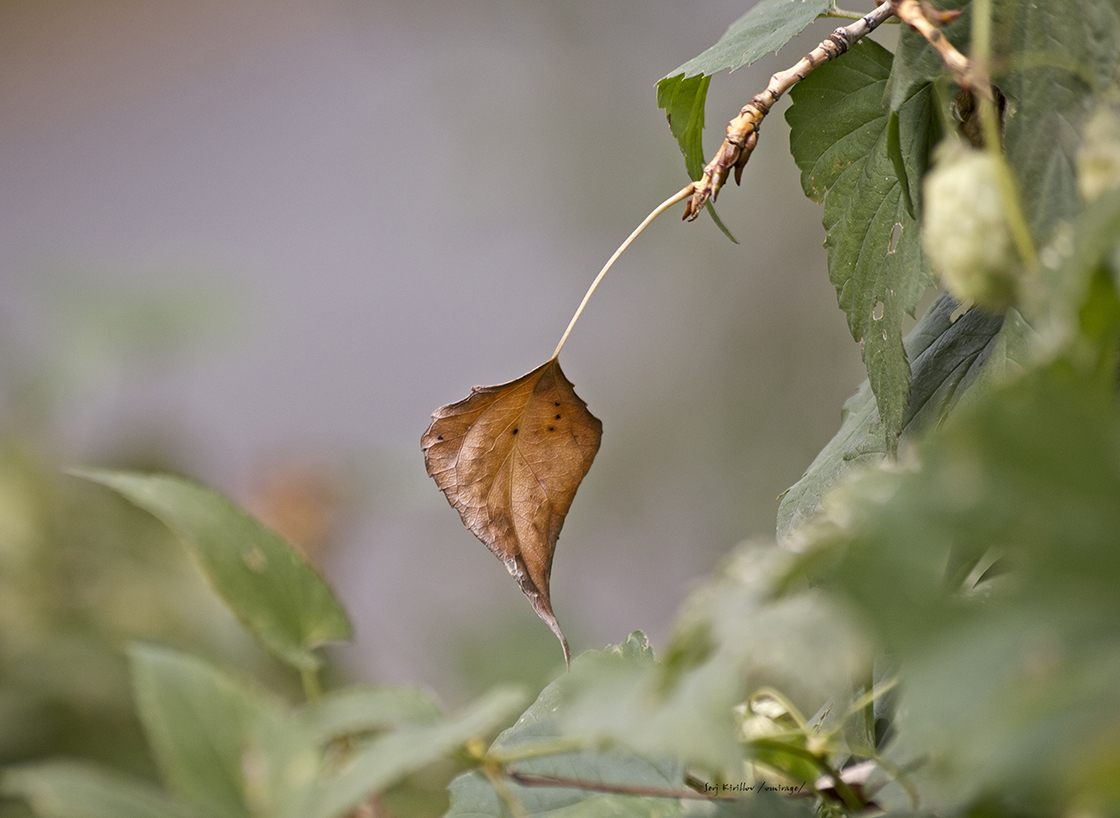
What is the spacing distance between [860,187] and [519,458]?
0.38ft

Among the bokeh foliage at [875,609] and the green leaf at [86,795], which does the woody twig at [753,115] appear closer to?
the bokeh foliage at [875,609]

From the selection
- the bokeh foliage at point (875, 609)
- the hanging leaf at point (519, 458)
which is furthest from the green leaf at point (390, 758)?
the hanging leaf at point (519, 458)

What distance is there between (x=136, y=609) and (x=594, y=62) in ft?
3.80

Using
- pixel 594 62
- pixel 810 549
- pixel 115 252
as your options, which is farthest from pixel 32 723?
pixel 115 252

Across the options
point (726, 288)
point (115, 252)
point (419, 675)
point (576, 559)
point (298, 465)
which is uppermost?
point (115, 252)

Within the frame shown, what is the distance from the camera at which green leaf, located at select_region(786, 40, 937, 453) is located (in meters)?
0.25

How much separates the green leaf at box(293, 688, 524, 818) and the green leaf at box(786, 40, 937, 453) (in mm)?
145

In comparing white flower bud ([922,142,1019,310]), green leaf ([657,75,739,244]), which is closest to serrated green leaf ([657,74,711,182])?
green leaf ([657,75,739,244])

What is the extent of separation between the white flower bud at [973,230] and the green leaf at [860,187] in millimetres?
110

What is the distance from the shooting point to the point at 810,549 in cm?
12

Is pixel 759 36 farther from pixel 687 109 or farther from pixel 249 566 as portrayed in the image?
pixel 249 566

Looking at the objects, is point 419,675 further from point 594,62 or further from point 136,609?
point 594,62

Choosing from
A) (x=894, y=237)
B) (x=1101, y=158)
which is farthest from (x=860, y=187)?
(x=1101, y=158)

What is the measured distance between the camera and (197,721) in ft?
0.46
